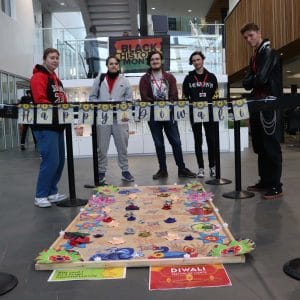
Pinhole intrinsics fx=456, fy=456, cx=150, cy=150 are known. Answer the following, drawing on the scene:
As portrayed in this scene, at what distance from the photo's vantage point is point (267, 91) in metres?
4.41

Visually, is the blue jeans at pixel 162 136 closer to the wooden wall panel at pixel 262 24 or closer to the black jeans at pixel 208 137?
the black jeans at pixel 208 137

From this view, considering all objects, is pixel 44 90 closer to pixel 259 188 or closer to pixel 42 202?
pixel 42 202

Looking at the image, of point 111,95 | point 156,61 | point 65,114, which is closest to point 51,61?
point 65,114

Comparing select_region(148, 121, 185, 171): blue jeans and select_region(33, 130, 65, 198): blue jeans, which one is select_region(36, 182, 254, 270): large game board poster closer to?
select_region(33, 130, 65, 198): blue jeans

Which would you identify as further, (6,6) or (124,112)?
(6,6)

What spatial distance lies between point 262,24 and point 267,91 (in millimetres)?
7352

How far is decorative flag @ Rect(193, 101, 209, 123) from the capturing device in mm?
4500

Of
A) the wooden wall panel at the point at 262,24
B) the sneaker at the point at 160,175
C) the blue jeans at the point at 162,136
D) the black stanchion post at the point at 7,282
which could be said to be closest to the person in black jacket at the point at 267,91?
the blue jeans at the point at 162,136

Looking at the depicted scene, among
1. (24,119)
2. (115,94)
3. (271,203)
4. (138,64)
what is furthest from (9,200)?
(138,64)

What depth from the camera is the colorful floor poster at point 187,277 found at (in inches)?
90.4

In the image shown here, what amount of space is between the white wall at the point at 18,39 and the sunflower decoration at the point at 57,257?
10.8 metres

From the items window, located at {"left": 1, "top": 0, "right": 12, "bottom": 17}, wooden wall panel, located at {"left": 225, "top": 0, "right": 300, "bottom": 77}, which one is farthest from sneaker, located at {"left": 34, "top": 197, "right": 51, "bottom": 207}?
window, located at {"left": 1, "top": 0, "right": 12, "bottom": 17}

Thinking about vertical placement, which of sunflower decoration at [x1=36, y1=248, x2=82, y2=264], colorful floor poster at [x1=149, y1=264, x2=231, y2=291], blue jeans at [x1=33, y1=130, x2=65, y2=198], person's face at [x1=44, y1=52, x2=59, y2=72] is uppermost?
person's face at [x1=44, y1=52, x2=59, y2=72]

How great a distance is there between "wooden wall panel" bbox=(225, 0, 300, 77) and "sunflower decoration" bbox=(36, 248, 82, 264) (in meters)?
7.46
